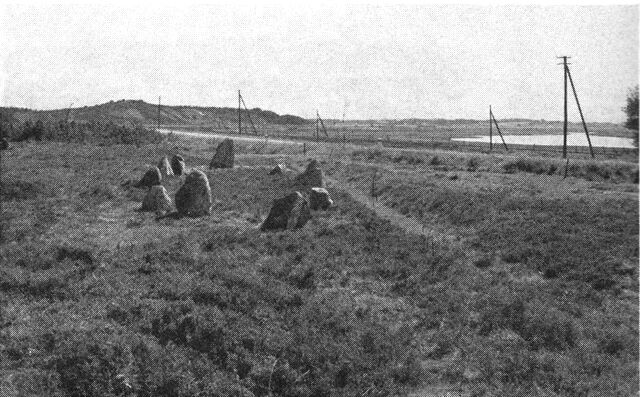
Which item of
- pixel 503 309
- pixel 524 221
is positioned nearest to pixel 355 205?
pixel 524 221

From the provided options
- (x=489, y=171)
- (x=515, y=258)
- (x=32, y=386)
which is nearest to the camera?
(x=32, y=386)

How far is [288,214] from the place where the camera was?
2698 centimetres

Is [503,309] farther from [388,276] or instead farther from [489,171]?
[489,171]

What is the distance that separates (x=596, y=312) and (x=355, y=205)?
1984cm

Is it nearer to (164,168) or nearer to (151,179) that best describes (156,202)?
(151,179)

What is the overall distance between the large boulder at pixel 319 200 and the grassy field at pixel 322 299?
1.69m

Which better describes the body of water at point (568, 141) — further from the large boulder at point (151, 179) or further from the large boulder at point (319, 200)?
the large boulder at point (151, 179)

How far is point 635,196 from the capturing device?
35.0m

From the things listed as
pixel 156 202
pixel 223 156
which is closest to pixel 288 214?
pixel 156 202

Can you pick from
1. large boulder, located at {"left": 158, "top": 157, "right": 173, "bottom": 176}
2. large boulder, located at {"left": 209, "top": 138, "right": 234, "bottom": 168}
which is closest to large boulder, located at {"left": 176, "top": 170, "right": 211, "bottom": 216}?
large boulder, located at {"left": 158, "top": 157, "right": 173, "bottom": 176}

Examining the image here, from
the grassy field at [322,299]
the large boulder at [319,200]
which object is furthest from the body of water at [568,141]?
the grassy field at [322,299]

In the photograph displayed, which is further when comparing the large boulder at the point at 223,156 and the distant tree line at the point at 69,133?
the distant tree line at the point at 69,133

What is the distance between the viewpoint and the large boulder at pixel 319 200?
33.7 meters

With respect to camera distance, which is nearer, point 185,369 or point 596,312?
point 185,369
